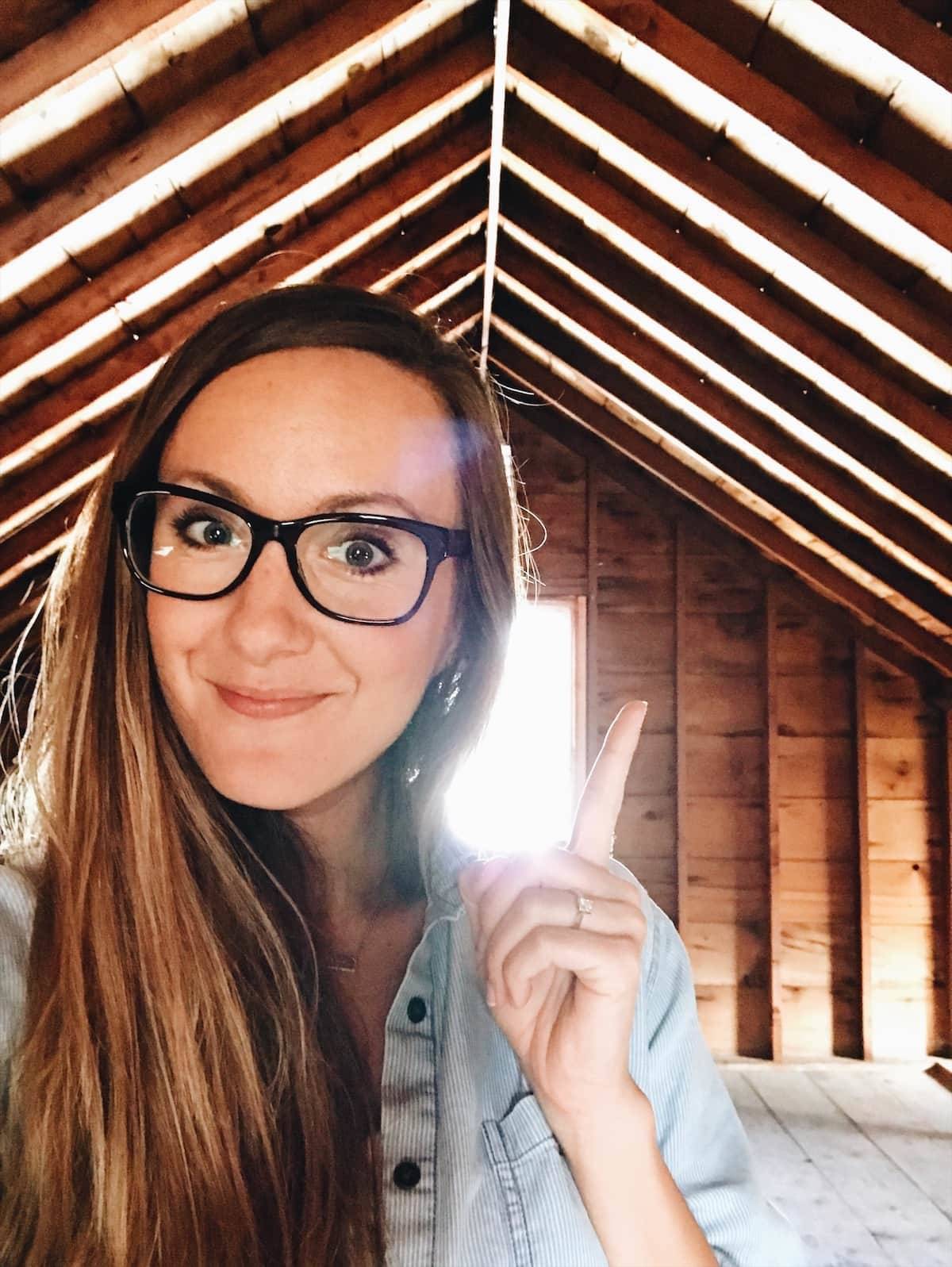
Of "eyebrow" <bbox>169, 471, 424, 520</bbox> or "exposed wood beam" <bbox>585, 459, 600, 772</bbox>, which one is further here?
"exposed wood beam" <bbox>585, 459, 600, 772</bbox>

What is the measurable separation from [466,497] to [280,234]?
2.56 meters

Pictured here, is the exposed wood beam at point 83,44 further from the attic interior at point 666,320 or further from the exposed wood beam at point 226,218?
the exposed wood beam at point 226,218

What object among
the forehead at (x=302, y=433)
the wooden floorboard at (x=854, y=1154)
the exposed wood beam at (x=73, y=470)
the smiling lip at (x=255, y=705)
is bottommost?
the wooden floorboard at (x=854, y=1154)

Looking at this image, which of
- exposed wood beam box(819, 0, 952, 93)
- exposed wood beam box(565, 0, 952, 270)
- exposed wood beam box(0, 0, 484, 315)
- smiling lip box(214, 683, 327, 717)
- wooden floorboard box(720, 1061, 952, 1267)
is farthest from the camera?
wooden floorboard box(720, 1061, 952, 1267)

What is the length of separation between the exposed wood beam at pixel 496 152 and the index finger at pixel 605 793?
59 cm

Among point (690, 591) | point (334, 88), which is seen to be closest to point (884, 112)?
point (334, 88)

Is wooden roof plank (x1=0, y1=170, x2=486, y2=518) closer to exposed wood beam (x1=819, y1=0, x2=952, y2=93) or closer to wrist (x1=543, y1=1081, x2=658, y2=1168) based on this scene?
exposed wood beam (x1=819, y1=0, x2=952, y2=93)

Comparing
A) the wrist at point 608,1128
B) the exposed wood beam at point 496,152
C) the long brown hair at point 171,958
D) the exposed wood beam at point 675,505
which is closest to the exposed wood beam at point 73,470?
the exposed wood beam at point 496,152

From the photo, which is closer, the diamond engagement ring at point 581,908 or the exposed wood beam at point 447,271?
the diamond engagement ring at point 581,908

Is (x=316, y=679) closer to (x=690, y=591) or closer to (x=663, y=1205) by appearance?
(x=663, y=1205)

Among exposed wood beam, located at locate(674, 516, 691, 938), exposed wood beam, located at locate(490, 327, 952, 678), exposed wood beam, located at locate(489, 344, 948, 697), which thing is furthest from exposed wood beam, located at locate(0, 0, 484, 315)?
exposed wood beam, located at locate(674, 516, 691, 938)

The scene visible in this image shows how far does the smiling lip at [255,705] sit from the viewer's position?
891mm

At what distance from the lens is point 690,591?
5480mm

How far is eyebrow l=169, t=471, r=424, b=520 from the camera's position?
0.91 metres
